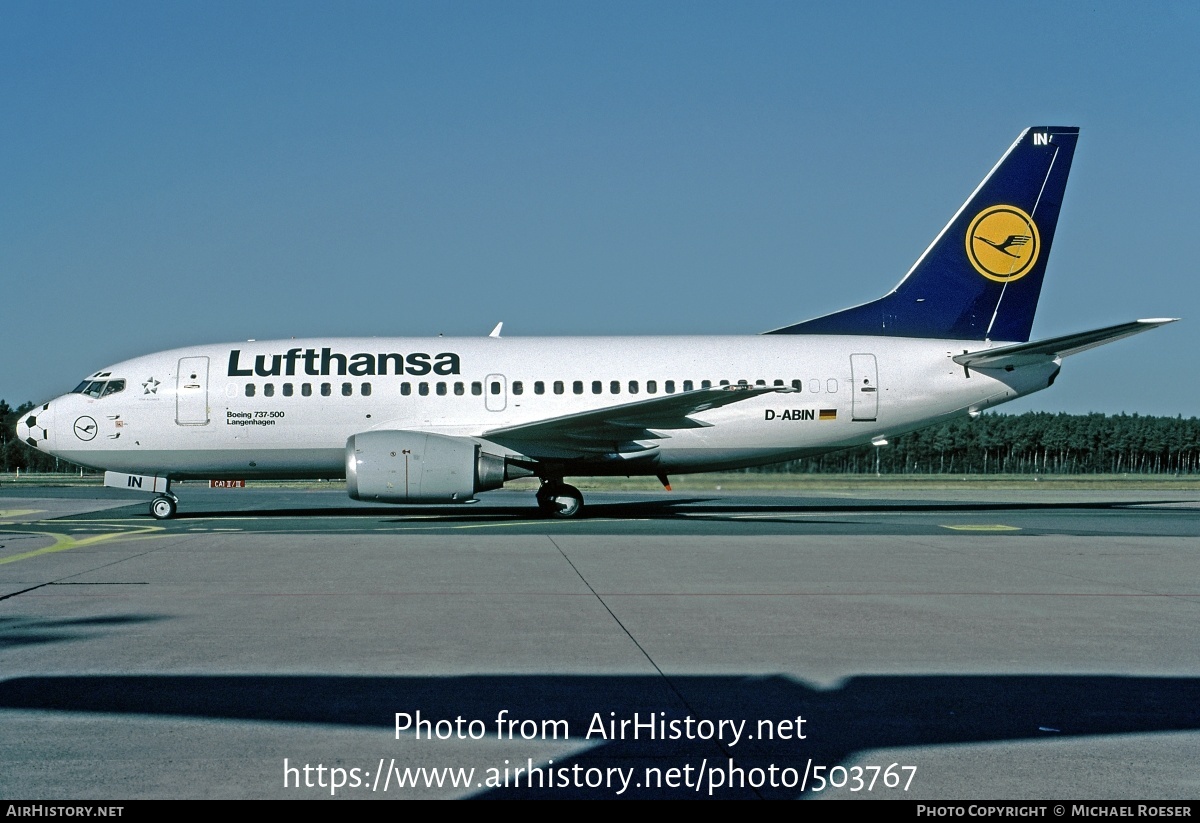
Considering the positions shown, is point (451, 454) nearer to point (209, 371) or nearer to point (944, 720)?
point (209, 371)

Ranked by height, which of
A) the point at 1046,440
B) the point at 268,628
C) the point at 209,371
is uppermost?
the point at 209,371

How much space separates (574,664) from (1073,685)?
293cm

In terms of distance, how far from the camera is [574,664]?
21.1 ft

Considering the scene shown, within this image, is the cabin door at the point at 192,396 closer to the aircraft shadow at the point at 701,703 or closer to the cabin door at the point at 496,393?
the cabin door at the point at 496,393

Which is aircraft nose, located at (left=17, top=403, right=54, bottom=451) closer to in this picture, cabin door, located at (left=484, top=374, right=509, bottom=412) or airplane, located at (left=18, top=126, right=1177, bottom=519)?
airplane, located at (left=18, top=126, right=1177, bottom=519)

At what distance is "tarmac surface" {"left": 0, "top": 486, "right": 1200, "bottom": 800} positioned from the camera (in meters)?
4.27

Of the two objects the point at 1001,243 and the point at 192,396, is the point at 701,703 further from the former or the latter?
the point at 1001,243

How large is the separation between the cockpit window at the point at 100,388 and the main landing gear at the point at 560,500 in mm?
9018

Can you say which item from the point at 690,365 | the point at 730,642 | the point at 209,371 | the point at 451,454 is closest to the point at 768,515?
the point at 690,365

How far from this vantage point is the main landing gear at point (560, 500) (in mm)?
20484

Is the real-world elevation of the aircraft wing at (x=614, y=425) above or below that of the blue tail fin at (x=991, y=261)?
below

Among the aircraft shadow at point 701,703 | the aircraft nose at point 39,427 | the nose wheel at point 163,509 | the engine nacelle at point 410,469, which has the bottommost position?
the nose wheel at point 163,509

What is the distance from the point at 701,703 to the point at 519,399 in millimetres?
15802

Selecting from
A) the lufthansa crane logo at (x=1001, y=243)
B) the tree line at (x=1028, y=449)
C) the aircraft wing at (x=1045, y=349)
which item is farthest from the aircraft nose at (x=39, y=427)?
the tree line at (x=1028, y=449)
